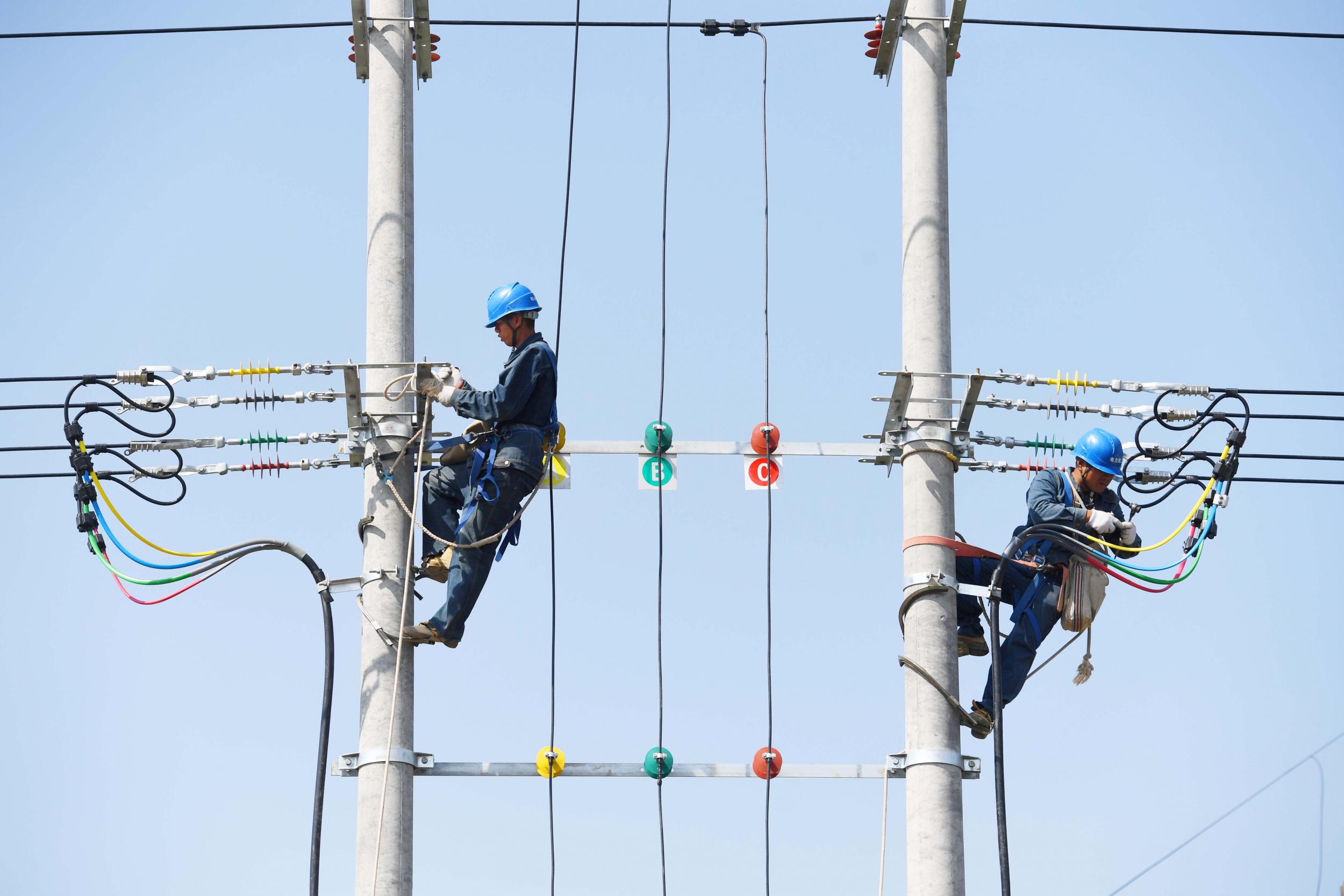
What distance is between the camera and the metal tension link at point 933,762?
28.2ft

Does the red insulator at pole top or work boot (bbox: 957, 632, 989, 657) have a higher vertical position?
the red insulator at pole top

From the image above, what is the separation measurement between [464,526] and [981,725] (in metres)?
2.54

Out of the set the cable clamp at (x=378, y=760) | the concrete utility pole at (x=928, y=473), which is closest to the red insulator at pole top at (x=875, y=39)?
the concrete utility pole at (x=928, y=473)

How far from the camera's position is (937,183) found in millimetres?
9102

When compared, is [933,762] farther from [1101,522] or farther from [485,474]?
[485,474]

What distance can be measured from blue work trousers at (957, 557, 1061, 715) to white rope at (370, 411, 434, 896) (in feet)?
8.51

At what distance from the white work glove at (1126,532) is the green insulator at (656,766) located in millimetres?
2484

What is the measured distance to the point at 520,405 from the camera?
9.06 m

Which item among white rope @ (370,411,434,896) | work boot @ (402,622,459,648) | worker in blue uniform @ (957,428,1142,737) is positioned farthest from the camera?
worker in blue uniform @ (957,428,1142,737)

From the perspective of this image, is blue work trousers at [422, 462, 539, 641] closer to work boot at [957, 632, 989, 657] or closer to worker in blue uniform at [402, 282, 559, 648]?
worker in blue uniform at [402, 282, 559, 648]

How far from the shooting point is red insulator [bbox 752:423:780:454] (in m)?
9.00

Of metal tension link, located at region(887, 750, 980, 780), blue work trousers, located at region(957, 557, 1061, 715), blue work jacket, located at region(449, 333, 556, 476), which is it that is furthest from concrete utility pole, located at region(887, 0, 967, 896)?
blue work jacket, located at region(449, 333, 556, 476)

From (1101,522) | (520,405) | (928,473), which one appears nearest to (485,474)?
(520,405)

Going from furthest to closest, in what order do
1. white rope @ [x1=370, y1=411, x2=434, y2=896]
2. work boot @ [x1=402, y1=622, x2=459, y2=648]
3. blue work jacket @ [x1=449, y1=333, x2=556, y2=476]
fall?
blue work jacket @ [x1=449, y1=333, x2=556, y2=476], work boot @ [x1=402, y1=622, x2=459, y2=648], white rope @ [x1=370, y1=411, x2=434, y2=896]
